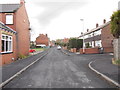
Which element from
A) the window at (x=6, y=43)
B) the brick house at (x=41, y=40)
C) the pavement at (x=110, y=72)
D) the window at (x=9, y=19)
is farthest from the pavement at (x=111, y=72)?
the brick house at (x=41, y=40)

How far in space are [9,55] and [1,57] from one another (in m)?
2.05

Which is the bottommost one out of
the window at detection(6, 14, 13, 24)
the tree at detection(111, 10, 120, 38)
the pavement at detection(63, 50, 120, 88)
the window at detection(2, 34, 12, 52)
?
the pavement at detection(63, 50, 120, 88)

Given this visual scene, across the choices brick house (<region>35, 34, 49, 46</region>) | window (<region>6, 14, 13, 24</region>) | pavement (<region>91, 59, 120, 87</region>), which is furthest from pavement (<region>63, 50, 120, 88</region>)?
brick house (<region>35, 34, 49, 46</region>)

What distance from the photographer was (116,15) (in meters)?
11.1

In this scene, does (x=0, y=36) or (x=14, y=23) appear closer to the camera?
(x=0, y=36)

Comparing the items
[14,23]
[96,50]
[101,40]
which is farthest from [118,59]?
[101,40]

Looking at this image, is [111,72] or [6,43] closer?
[111,72]

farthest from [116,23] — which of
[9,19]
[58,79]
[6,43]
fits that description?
[9,19]

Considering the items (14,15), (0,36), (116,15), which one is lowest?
(0,36)

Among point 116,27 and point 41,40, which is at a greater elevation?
point 41,40

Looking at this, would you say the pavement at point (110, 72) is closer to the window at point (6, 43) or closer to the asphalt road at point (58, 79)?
the asphalt road at point (58, 79)

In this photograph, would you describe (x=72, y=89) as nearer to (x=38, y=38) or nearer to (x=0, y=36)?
(x=0, y=36)

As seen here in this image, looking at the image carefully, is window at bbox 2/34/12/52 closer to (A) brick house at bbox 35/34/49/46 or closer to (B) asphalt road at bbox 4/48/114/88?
(B) asphalt road at bbox 4/48/114/88

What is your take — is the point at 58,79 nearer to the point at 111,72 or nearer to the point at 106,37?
the point at 111,72
